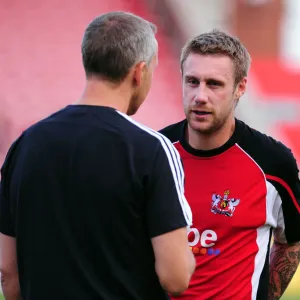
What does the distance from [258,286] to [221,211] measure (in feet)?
1.19

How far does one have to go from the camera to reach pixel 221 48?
3.23m

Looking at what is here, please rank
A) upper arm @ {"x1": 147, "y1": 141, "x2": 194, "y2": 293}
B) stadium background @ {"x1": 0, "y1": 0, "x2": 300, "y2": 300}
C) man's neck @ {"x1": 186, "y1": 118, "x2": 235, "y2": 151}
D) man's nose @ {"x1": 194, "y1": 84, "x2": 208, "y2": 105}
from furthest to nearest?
1. stadium background @ {"x1": 0, "y1": 0, "x2": 300, "y2": 300}
2. man's neck @ {"x1": 186, "y1": 118, "x2": 235, "y2": 151}
3. man's nose @ {"x1": 194, "y1": 84, "x2": 208, "y2": 105}
4. upper arm @ {"x1": 147, "y1": 141, "x2": 194, "y2": 293}

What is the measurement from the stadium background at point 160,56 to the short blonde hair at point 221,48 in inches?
141

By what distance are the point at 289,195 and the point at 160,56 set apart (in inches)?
149

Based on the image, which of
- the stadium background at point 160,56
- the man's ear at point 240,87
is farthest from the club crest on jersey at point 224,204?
the stadium background at point 160,56

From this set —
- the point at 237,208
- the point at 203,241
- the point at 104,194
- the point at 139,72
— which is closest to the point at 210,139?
the point at 237,208

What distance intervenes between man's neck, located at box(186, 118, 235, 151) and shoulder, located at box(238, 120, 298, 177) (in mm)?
72

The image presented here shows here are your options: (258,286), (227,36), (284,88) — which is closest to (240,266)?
(258,286)

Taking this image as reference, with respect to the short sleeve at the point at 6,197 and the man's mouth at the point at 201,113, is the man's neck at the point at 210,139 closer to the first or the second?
the man's mouth at the point at 201,113

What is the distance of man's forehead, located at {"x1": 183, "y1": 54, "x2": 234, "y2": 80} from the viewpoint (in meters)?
3.19

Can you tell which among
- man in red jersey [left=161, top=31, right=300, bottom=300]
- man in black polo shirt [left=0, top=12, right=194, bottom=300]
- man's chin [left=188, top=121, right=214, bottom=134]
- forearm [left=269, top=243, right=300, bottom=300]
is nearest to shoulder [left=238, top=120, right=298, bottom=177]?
man in red jersey [left=161, top=31, right=300, bottom=300]

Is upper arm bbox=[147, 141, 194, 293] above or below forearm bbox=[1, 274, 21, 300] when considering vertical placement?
above

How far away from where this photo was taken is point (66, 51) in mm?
6988

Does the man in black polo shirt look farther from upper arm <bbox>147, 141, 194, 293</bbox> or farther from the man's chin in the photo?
the man's chin
